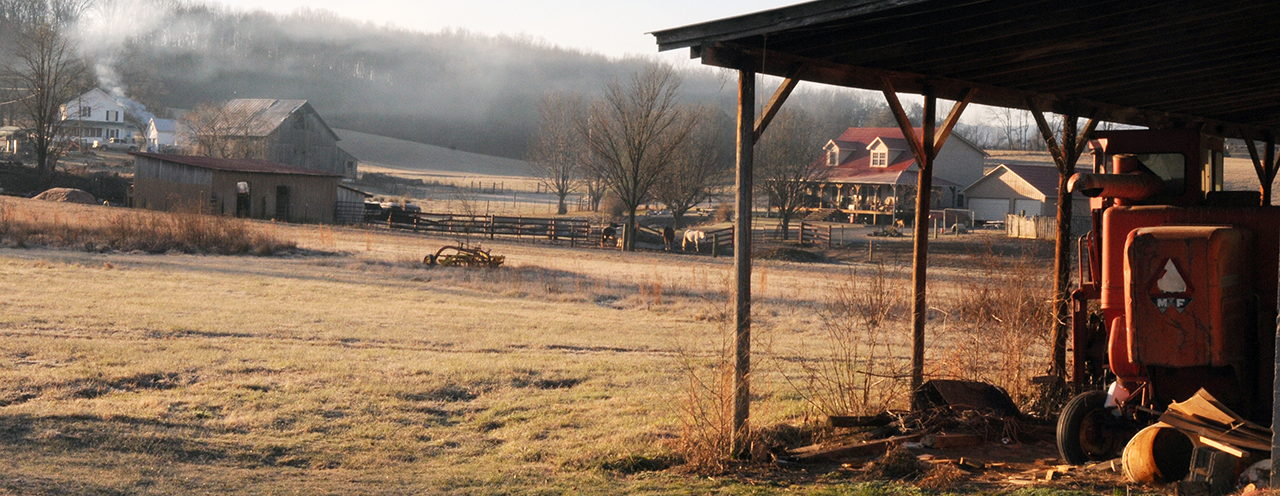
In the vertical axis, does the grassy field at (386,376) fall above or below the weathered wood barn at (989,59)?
below

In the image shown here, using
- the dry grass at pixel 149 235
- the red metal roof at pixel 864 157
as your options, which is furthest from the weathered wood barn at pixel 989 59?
the red metal roof at pixel 864 157

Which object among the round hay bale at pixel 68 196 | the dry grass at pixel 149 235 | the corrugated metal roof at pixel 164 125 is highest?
the corrugated metal roof at pixel 164 125

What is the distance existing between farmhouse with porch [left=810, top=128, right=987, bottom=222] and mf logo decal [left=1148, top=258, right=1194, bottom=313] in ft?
158

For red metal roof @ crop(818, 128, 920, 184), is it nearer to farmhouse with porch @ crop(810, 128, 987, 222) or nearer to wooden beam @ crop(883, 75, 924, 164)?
farmhouse with porch @ crop(810, 128, 987, 222)

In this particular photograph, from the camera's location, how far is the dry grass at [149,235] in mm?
25016

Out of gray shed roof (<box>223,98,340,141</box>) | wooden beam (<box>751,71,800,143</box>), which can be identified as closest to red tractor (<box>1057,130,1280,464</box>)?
wooden beam (<box>751,71,800,143</box>)

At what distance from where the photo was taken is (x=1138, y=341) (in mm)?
5770

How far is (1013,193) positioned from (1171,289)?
5095 cm

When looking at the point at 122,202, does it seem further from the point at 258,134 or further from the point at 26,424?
the point at 26,424

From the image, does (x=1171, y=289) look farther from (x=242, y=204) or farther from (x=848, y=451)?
(x=242, y=204)

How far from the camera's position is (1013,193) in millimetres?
53438

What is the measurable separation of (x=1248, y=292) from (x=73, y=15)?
145m

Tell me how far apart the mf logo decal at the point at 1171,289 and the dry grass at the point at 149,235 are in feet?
78.8

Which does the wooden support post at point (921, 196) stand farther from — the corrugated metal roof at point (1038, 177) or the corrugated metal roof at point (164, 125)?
the corrugated metal roof at point (164, 125)
